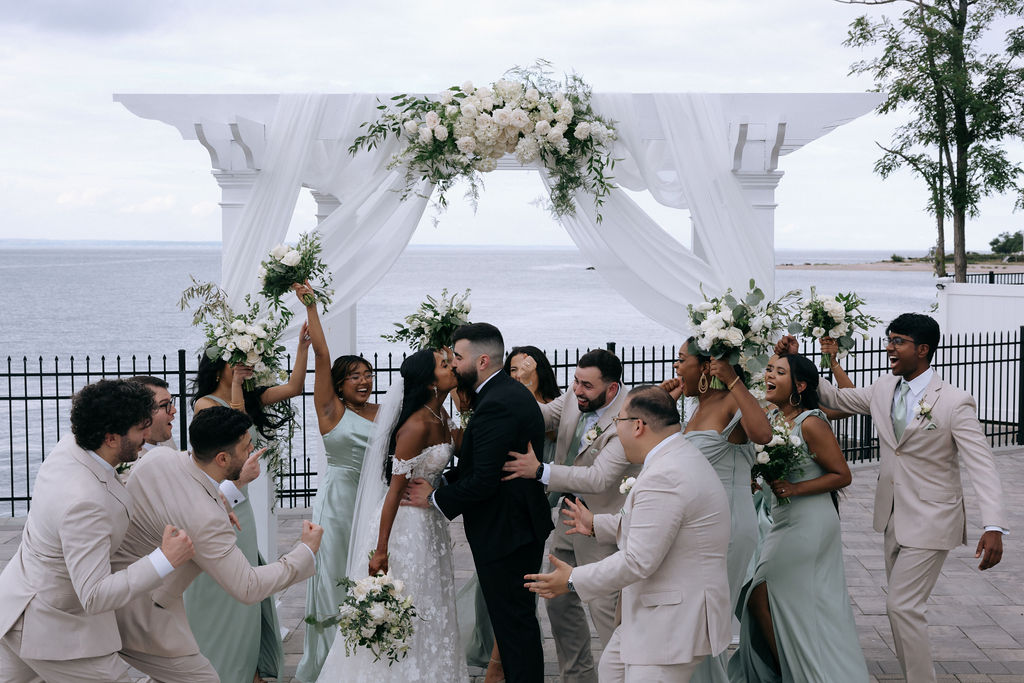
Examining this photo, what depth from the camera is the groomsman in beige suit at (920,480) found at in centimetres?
478

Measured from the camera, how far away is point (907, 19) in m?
21.0

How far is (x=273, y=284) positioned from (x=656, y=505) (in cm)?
293

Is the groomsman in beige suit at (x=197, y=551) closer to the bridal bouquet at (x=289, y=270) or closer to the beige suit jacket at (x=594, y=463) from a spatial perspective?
the beige suit jacket at (x=594, y=463)

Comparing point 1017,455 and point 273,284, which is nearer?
point 273,284

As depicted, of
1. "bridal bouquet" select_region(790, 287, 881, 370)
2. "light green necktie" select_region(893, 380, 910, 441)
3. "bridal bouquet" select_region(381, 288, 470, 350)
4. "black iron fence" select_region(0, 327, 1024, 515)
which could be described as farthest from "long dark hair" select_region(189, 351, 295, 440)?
"light green necktie" select_region(893, 380, 910, 441)

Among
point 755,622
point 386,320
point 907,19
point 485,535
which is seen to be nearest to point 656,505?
point 485,535

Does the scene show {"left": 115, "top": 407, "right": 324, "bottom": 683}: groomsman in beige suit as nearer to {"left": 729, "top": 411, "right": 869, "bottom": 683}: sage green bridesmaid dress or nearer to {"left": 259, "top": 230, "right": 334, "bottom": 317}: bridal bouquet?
{"left": 259, "top": 230, "right": 334, "bottom": 317}: bridal bouquet

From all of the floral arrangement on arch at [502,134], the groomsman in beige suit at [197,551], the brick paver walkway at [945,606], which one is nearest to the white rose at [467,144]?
the floral arrangement on arch at [502,134]

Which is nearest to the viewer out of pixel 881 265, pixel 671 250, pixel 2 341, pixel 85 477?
pixel 85 477

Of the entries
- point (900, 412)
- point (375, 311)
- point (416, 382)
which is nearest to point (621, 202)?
point (416, 382)

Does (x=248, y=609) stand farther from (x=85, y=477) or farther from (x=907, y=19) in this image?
(x=907, y=19)

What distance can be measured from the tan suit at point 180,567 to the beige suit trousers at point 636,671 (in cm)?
132

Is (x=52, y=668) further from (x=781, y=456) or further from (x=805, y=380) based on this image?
(x=805, y=380)

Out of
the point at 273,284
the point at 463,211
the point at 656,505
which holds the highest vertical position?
the point at 463,211
